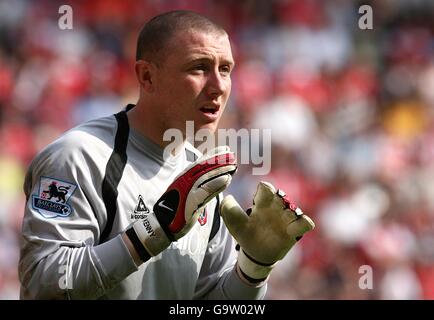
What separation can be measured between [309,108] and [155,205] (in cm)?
688

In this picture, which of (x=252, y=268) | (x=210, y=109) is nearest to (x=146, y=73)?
(x=210, y=109)

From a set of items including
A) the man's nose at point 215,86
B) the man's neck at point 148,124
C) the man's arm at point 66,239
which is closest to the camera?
the man's arm at point 66,239

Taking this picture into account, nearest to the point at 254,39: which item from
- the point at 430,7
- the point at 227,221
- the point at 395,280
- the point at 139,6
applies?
the point at 139,6

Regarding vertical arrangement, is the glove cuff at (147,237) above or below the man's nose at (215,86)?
below

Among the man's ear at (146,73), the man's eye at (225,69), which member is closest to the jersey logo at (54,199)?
the man's ear at (146,73)

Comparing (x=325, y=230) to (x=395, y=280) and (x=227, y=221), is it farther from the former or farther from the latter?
(x=227, y=221)

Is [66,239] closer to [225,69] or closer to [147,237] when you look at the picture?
[147,237]

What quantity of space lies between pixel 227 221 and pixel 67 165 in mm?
708

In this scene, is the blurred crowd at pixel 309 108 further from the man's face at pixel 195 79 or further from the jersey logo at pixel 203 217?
the man's face at pixel 195 79

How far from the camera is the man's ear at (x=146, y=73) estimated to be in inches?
152

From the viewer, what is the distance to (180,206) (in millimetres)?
3391

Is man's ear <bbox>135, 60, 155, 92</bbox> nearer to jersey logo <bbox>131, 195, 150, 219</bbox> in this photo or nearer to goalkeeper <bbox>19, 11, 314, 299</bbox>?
goalkeeper <bbox>19, 11, 314, 299</bbox>

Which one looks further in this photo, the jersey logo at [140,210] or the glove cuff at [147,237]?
the jersey logo at [140,210]

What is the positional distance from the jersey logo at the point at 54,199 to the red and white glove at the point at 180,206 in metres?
0.27
